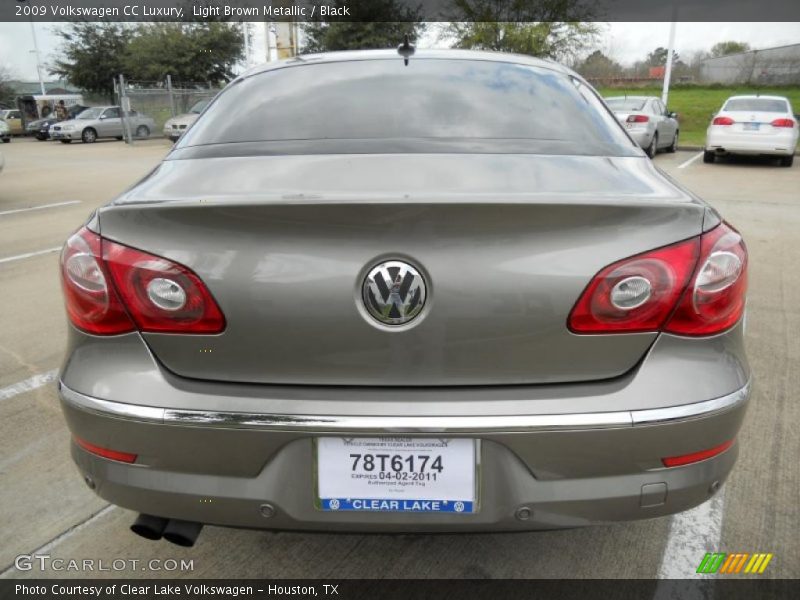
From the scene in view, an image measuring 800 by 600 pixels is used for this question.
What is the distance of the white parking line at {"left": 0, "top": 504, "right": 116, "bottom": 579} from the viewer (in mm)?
2041

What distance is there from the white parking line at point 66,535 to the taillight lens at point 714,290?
1.98m

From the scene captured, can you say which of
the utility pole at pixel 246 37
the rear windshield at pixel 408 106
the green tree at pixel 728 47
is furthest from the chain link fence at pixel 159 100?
the green tree at pixel 728 47

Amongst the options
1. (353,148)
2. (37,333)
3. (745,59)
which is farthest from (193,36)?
(353,148)

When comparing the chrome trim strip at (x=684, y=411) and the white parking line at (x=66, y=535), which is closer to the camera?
the chrome trim strip at (x=684, y=411)

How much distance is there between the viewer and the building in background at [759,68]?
3259 centimetres

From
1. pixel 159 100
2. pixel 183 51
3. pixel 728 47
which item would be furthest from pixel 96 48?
pixel 728 47

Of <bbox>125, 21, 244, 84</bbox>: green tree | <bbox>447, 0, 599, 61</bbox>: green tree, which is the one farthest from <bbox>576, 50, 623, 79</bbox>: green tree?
<bbox>125, 21, 244, 84</bbox>: green tree

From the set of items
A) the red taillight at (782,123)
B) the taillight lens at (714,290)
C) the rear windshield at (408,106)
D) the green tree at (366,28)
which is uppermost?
A: the green tree at (366,28)

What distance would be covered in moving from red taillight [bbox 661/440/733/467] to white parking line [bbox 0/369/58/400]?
10.0 ft

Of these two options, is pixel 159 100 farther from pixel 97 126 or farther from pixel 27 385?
pixel 27 385

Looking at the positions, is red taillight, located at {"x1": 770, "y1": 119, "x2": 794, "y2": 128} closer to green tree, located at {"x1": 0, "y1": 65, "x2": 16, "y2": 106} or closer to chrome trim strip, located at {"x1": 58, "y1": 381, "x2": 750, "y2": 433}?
chrome trim strip, located at {"x1": 58, "y1": 381, "x2": 750, "y2": 433}

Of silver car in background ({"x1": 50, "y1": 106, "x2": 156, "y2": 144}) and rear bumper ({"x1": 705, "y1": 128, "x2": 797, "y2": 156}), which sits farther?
silver car in background ({"x1": 50, "y1": 106, "x2": 156, "y2": 144})

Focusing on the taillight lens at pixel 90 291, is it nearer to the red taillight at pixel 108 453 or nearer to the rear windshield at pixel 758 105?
the red taillight at pixel 108 453

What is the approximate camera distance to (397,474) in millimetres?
1513
